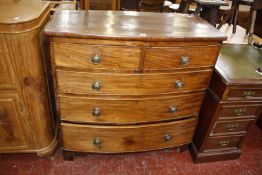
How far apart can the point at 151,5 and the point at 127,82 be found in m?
3.62

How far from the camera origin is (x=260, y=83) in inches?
57.0

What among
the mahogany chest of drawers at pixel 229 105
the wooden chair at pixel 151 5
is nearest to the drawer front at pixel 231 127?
the mahogany chest of drawers at pixel 229 105

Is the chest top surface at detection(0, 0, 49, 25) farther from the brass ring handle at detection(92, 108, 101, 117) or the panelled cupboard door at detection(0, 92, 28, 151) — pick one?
the brass ring handle at detection(92, 108, 101, 117)

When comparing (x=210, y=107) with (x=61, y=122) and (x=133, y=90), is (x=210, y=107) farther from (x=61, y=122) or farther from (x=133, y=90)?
(x=61, y=122)

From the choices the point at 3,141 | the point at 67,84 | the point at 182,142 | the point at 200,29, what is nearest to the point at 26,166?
the point at 3,141

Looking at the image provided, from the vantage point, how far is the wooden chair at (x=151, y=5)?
4441 mm

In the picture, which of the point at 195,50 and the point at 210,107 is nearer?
the point at 195,50

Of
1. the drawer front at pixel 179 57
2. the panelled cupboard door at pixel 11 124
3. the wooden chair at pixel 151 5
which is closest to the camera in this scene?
the drawer front at pixel 179 57

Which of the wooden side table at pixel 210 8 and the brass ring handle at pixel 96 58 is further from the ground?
the wooden side table at pixel 210 8

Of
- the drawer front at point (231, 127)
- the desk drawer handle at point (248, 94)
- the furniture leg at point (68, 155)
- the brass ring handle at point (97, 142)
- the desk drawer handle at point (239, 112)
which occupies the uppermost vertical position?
the desk drawer handle at point (248, 94)

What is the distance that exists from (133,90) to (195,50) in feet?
1.46

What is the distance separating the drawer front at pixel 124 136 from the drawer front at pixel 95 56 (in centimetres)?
48

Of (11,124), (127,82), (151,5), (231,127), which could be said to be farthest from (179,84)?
(151,5)

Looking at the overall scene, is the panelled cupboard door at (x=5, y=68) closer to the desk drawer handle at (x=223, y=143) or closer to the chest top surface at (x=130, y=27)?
the chest top surface at (x=130, y=27)
